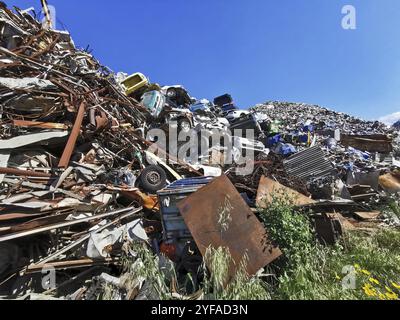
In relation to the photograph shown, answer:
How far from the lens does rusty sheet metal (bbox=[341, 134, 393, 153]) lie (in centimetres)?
1163

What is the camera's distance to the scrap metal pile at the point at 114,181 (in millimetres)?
4441

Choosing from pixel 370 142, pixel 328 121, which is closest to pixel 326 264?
pixel 370 142

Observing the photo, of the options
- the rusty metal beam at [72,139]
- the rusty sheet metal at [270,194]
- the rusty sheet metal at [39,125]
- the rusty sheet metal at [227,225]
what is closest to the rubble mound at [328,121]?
the rusty sheet metal at [270,194]

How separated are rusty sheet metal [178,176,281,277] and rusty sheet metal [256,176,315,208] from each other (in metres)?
0.97

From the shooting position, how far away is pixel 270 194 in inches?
219

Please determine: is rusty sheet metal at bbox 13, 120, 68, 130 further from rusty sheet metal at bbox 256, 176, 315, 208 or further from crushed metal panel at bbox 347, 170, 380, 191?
crushed metal panel at bbox 347, 170, 380, 191

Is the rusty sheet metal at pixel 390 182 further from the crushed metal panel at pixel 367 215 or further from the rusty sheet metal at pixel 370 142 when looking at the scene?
the rusty sheet metal at pixel 370 142

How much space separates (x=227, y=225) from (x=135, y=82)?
8.44 metres

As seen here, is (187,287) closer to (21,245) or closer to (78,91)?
(21,245)

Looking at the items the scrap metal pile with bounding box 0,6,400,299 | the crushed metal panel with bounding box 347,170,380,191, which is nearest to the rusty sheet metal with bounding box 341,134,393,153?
the scrap metal pile with bounding box 0,6,400,299

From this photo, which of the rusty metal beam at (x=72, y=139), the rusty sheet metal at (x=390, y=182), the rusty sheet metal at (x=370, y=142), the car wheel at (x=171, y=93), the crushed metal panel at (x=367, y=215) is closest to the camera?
the rusty metal beam at (x=72, y=139)

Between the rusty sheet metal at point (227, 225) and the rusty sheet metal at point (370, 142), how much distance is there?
30.2 ft

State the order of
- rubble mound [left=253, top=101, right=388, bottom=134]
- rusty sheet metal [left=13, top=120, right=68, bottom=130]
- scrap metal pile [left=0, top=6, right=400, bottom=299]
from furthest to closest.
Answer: rubble mound [left=253, top=101, right=388, bottom=134] < rusty sheet metal [left=13, top=120, right=68, bottom=130] < scrap metal pile [left=0, top=6, right=400, bottom=299]

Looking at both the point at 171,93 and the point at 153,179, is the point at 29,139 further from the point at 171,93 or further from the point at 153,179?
the point at 171,93
